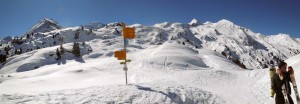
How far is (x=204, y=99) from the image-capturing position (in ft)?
53.2

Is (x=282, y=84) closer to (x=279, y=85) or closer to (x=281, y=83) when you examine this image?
(x=281, y=83)

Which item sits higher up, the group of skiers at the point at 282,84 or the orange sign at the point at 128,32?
the orange sign at the point at 128,32

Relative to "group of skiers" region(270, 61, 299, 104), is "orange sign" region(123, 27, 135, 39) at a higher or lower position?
higher

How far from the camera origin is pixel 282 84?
11.0 m

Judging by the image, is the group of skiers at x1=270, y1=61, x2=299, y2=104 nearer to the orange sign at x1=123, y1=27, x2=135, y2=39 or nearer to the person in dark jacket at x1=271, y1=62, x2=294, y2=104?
the person in dark jacket at x1=271, y1=62, x2=294, y2=104

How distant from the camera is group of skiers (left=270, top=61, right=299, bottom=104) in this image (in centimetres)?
1087

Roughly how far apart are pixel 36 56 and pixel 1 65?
1801 centimetres

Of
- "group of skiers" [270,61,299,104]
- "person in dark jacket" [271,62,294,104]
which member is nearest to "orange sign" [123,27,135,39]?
"group of skiers" [270,61,299,104]

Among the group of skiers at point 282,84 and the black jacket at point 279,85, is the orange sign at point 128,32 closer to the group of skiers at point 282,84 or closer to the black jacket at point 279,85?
the group of skiers at point 282,84

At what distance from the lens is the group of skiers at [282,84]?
10.9m

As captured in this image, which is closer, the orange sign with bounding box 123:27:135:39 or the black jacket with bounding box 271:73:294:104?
the black jacket with bounding box 271:73:294:104

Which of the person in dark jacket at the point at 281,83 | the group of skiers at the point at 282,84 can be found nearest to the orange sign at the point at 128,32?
the group of skiers at the point at 282,84

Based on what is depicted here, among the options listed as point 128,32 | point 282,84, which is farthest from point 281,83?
point 128,32

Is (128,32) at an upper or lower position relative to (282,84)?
upper
